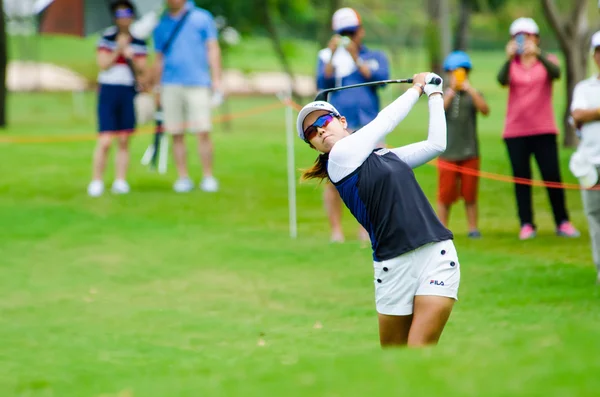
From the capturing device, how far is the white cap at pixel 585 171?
873 centimetres

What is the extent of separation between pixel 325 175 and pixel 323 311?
2704 mm

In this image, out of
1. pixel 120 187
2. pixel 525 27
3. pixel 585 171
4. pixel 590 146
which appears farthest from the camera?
pixel 120 187

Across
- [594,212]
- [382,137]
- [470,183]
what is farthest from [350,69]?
[382,137]

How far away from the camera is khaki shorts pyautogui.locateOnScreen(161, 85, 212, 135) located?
14.0 metres

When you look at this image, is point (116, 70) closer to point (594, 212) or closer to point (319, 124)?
point (594, 212)

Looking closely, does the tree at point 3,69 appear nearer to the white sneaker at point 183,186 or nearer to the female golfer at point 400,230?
the white sneaker at point 183,186

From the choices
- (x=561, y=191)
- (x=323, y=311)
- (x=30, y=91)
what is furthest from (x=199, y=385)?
(x=30, y=91)

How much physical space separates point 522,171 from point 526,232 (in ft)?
2.03

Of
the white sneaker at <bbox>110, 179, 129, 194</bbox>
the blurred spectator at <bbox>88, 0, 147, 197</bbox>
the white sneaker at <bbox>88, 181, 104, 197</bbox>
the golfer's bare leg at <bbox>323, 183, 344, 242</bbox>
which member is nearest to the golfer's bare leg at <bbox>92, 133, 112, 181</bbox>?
the blurred spectator at <bbox>88, 0, 147, 197</bbox>

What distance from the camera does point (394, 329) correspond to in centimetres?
602

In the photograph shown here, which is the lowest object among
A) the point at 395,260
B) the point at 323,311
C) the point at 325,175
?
the point at 323,311

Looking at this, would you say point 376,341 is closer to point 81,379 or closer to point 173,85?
point 81,379

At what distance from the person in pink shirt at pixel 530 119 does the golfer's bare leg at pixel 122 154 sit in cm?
499

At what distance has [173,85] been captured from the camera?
1406 centimetres
